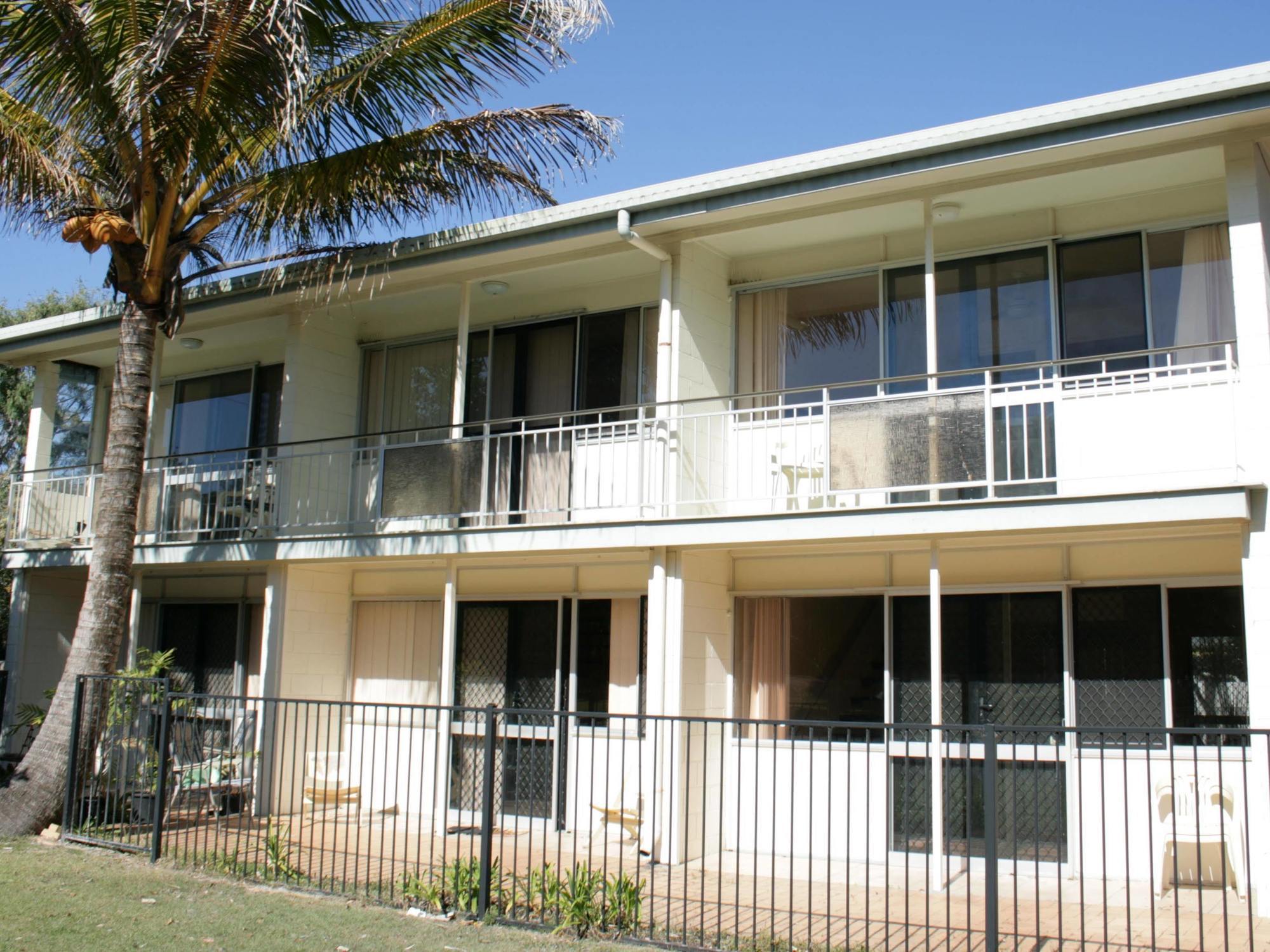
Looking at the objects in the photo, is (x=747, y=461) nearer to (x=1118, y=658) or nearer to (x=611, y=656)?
(x=611, y=656)

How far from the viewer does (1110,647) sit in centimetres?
1016

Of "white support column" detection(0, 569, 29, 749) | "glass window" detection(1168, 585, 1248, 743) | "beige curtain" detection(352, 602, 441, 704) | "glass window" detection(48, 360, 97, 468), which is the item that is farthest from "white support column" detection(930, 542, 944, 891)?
"glass window" detection(48, 360, 97, 468)

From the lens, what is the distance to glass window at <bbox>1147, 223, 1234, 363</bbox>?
33.7 feet

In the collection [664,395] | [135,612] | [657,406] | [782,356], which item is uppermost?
[782,356]

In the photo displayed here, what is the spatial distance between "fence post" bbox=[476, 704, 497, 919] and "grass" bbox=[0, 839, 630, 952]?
16cm

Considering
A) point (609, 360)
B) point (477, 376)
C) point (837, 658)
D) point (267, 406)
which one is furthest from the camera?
point (267, 406)

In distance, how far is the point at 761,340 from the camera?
492 inches

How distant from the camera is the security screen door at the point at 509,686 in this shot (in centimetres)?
1277

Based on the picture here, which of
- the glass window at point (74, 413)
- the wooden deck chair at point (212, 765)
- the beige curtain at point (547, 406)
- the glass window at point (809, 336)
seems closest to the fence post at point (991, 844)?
the glass window at point (809, 336)

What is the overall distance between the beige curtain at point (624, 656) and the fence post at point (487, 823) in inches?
163

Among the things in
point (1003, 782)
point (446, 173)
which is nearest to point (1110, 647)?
point (1003, 782)

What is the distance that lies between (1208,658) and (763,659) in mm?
3941

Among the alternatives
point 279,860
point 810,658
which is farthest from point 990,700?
point 279,860

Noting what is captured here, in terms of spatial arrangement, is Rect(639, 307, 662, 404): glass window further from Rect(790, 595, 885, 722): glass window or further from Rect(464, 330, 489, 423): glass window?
Rect(790, 595, 885, 722): glass window
